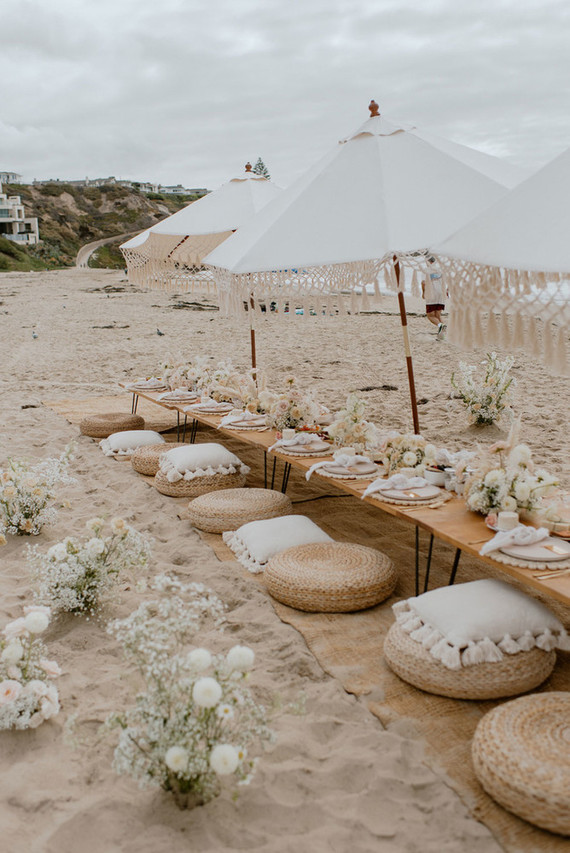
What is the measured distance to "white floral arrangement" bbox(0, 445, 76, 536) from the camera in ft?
16.6

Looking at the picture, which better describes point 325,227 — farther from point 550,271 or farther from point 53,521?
point 53,521

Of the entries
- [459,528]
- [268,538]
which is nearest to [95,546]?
[268,538]

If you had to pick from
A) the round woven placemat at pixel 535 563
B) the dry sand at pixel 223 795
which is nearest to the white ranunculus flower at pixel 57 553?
the dry sand at pixel 223 795

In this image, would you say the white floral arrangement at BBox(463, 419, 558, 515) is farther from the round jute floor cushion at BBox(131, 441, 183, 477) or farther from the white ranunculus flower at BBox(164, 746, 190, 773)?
the round jute floor cushion at BBox(131, 441, 183, 477)

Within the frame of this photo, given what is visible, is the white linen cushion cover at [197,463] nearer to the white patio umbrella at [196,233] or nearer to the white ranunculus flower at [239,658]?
the white patio umbrella at [196,233]

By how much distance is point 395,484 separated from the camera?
166 inches

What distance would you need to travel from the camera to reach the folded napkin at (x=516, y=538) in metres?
3.29

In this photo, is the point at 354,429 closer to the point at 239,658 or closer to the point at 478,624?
the point at 478,624

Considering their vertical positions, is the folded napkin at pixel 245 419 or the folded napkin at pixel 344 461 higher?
the folded napkin at pixel 245 419

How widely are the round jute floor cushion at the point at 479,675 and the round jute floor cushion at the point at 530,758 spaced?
0.78 ft

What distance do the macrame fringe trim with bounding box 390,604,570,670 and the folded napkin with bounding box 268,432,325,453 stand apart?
2151 millimetres

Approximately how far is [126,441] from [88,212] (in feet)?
207

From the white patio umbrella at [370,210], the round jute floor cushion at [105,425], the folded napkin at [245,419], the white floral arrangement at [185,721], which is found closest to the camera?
the white floral arrangement at [185,721]

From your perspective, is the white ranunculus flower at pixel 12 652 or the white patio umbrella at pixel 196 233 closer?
the white ranunculus flower at pixel 12 652
